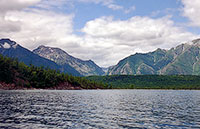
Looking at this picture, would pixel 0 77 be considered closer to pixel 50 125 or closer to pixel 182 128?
pixel 50 125

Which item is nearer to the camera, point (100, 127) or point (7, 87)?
point (100, 127)

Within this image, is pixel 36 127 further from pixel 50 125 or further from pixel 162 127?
pixel 162 127

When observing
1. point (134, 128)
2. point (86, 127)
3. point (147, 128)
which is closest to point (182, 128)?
point (147, 128)

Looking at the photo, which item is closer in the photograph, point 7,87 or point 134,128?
point 134,128

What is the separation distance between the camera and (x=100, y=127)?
34.6 m

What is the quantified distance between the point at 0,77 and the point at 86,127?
19038 cm

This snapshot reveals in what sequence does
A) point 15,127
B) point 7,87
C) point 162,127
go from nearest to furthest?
1. point 15,127
2. point 162,127
3. point 7,87

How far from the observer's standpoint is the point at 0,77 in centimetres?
19975

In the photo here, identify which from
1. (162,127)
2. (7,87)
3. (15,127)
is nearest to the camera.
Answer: (15,127)

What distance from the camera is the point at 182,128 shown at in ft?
114

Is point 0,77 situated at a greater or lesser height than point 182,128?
greater

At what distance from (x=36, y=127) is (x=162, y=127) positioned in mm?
21111

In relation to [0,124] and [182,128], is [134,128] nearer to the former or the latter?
[182,128]

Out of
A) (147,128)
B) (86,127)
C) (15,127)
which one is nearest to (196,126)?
(147,128)
